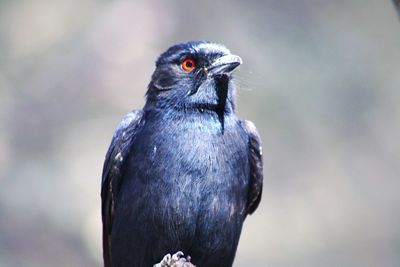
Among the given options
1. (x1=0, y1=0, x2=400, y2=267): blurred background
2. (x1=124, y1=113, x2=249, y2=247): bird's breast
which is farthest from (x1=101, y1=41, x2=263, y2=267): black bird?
(x1=0, y1=0, x2=400, y2=267): blurred background

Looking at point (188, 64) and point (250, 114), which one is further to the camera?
point (250, 114)

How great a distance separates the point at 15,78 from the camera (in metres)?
11.1

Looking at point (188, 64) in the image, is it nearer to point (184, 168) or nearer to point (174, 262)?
point (184, 168)

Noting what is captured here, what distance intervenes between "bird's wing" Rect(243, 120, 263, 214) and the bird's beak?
17.4 inches

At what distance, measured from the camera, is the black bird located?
5914 millimetres

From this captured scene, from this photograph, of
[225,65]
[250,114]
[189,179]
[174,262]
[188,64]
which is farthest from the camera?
[250,114]

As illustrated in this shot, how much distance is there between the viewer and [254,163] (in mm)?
6551

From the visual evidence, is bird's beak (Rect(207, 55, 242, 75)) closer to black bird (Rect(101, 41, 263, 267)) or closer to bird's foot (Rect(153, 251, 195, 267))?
black bird (Rect(101, 41, 263, 267))

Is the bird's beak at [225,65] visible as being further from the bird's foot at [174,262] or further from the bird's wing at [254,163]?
the bird's foot at [174,262]

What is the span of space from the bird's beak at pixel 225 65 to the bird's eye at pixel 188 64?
0.17 meters

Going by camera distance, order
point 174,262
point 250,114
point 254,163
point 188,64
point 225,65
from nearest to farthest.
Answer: point 174,262, point 225,65, point 188,64, point 254,163, point 250,114

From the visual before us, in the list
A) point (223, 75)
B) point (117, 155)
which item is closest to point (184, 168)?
point (117, 155)

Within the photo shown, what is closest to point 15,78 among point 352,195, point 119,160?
point 352,195

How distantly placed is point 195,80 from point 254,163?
2.51 ft
